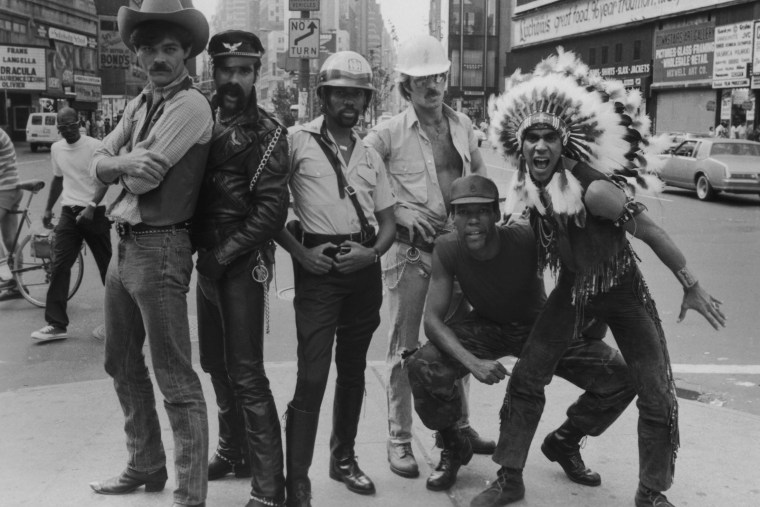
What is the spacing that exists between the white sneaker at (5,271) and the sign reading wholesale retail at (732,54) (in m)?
32.4

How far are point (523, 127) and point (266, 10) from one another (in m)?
163

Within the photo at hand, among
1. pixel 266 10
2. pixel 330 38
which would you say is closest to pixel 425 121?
pixel 330 38

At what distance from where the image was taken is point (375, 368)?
6.12 metres

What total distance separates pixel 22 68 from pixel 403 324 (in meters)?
51.5

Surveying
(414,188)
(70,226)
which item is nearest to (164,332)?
(414,188)

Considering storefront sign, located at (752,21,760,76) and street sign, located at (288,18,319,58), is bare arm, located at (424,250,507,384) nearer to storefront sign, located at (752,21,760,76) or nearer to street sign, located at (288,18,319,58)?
street sign, located at (288,18,319,58)

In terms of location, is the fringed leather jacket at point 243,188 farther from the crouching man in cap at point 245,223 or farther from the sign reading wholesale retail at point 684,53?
the sign reading wholesale retail at point 684,53

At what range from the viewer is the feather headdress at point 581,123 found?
3.72 metres

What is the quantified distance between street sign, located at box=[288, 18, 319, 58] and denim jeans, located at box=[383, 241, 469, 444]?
41.7ft

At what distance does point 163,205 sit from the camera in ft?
11.6

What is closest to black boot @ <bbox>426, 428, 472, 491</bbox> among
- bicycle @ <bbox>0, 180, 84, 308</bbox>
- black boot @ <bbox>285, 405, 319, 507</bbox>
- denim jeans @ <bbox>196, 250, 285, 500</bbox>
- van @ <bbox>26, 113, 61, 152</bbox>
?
black boot @ <bbox>285, 405, 319, 507</bbox>

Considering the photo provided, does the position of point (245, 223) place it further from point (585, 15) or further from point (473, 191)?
point (585, 15)

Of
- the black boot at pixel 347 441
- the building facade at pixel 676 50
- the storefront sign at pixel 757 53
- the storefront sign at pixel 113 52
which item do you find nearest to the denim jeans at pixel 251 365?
the black boot at pixel 347 441

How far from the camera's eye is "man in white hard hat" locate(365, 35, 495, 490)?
4.42 m
